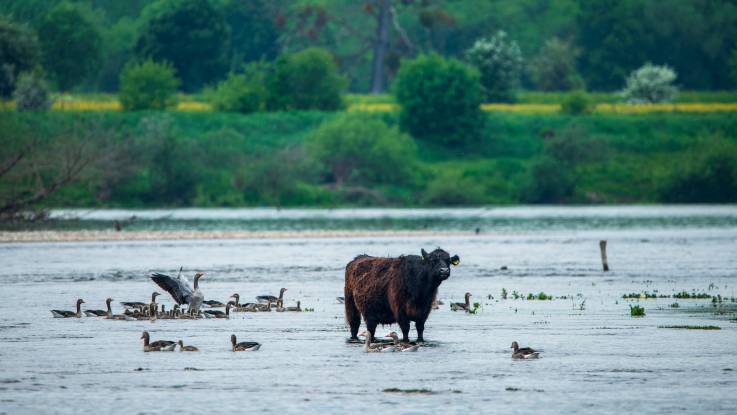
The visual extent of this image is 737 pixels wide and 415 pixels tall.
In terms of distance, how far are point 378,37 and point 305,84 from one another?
13.4 metres

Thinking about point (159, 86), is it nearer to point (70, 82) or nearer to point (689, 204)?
point (70, 82)

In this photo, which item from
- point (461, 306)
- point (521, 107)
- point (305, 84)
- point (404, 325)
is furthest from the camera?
point (521, 107)

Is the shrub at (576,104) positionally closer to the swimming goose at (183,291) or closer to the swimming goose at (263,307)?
the swimming goose at (263,307)

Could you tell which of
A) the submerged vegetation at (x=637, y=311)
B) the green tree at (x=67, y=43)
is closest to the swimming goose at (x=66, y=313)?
the submerged vegetation at (x=637, y=311)

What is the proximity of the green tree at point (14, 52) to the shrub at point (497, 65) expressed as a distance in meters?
44.0

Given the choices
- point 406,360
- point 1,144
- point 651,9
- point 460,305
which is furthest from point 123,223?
point 651,9

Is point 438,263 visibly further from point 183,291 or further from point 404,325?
point 183,291

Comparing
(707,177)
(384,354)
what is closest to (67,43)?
(707,177)

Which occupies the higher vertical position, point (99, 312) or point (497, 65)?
point (497, 65)

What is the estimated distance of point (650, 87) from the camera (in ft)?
472

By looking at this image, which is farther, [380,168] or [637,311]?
[380,168]

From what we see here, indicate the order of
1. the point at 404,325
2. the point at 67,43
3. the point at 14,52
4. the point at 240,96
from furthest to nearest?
the point at 67,43
the point at 14,52
the point at 240,96
the point at 404,325

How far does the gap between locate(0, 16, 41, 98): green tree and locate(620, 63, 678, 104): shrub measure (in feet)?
198

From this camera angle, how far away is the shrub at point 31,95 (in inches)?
5094
